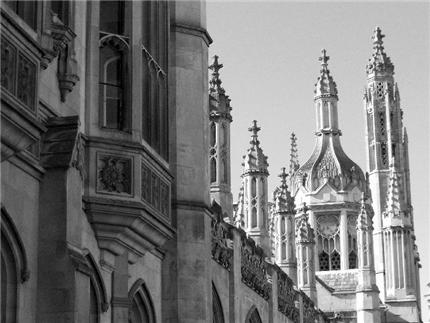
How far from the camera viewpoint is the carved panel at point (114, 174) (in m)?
Answer: 16.9

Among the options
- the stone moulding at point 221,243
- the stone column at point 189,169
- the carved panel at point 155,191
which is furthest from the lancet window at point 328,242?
the carved panel at point 155,191

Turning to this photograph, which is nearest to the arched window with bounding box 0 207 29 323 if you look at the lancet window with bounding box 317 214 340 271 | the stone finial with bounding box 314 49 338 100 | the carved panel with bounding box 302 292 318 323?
the carved panel with bounding box 302 292 318 323

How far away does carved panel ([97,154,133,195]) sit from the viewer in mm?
16859

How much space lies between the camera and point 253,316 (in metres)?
30.7

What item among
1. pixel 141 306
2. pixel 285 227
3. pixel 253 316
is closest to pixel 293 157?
pixel 285 227

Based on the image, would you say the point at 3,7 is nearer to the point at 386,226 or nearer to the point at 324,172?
the point at 386,226

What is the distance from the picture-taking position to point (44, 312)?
14500 mm

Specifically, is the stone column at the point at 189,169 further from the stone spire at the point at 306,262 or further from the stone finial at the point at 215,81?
the stone spire at the point at 306,262

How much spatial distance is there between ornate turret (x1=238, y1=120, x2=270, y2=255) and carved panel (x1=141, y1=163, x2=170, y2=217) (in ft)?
51.6

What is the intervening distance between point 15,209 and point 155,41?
6120 millimetres

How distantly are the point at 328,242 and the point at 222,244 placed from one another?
61326 millimetres

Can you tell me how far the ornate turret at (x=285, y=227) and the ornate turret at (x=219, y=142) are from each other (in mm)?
10084

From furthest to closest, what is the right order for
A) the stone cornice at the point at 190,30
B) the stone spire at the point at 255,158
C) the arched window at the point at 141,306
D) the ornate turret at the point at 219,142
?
the stone spire at the point at 255,158, the ornate turret at the point at 219,142, the stone cornice at the point at 190,30, the arched window at the point at 141,306

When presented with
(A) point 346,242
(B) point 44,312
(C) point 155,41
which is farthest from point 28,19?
(A) point 346,242
